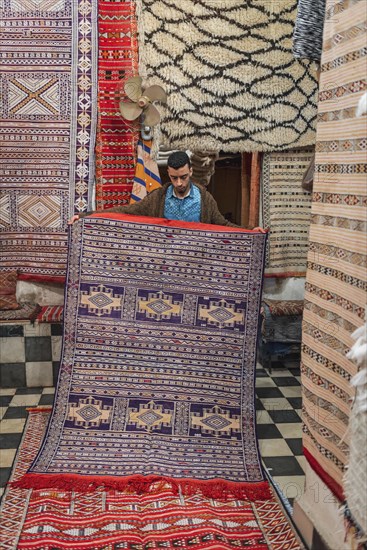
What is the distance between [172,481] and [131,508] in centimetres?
32

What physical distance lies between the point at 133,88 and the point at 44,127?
0.82 metres

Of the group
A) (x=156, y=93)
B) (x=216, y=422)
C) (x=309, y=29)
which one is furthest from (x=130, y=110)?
(x=216, y=422)

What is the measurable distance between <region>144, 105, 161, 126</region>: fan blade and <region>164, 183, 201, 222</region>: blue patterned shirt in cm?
94

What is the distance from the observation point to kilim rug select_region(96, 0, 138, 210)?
4.86 metres

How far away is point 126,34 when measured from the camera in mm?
4879

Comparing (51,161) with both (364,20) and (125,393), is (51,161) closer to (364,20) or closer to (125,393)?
(125,393)

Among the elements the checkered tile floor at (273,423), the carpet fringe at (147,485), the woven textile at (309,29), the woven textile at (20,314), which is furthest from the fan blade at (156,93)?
the carpet fringe at (147,485)

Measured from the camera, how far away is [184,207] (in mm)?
4219

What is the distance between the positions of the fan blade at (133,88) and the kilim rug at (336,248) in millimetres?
2710

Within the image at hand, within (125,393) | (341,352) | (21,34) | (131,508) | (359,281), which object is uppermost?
(21,34)

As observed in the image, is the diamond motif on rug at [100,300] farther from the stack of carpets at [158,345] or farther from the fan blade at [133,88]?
the fan blade at [133,88]

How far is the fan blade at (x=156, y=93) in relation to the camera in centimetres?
482

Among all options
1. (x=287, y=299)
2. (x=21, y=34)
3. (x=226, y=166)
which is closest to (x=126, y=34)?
(x=21, y=34)

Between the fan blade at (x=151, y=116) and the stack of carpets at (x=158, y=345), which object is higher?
the fan blade at (x=151, y=116)
